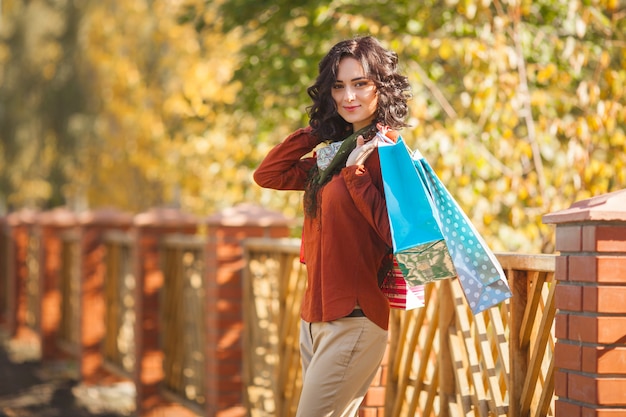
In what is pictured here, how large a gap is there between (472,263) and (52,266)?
31.1 feet

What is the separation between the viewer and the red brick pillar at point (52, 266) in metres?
11.5

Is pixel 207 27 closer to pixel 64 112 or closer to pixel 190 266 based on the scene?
pixel 190 266

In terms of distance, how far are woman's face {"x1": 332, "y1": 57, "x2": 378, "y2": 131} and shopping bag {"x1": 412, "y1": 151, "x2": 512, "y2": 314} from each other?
0.33m

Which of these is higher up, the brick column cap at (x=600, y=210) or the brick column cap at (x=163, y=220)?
the brick column cap at (x=600, y=210)

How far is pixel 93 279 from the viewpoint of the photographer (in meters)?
9.89

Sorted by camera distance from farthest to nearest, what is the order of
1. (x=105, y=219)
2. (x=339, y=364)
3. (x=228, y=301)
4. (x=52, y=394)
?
(x=105, y=219) < (x=52, y=394) < (x=228, y=301) < (x=339, y=364)

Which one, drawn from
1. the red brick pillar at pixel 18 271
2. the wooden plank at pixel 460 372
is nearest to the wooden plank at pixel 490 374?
the wooden plank at pixel 460 372

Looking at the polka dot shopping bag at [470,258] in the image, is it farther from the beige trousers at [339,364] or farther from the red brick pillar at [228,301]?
the red brick pillar at [228,301]

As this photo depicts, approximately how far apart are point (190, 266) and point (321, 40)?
2.57 m

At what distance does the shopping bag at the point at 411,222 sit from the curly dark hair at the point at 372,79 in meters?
0.24

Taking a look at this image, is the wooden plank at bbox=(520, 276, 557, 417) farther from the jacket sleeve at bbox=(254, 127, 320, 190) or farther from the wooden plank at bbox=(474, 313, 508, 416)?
the jacket sleeve at bbox=(254, 127, 320, 190)

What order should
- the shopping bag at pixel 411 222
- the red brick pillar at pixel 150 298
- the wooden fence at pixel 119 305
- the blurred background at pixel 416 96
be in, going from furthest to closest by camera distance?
the wooden fence at pixel 119 305 → the red brick pillar at pixel 150 298 → the blurred background at pixel 416 96 → the shopping bag at pixel 411 222

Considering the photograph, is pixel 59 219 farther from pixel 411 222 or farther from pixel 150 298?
pixel 411 222

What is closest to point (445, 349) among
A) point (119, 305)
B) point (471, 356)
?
point (471, 356)
